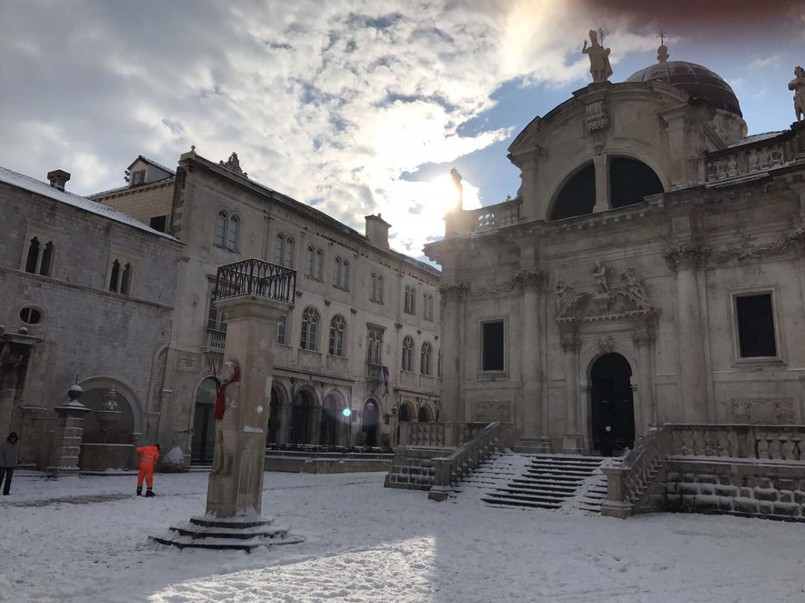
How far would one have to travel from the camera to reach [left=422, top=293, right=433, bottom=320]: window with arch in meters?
46.4

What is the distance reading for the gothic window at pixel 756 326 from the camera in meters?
18.9

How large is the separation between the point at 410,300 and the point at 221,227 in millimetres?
16767

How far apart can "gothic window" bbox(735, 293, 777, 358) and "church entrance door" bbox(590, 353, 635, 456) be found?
3.78 metres

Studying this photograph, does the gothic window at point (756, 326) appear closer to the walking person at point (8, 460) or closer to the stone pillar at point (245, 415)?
the stone pillar at point (245, 415)

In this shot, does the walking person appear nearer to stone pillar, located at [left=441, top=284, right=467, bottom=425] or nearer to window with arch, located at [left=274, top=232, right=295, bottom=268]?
stone pillar, located at [left=441, top=284, right=467, bottom=425]

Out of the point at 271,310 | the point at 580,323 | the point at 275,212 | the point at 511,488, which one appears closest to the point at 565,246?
the point at 580,323

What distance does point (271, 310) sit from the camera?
1134 centimetres

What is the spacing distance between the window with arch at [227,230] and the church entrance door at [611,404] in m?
18.9

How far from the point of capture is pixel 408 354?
1742 inches

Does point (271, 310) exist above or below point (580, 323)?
below

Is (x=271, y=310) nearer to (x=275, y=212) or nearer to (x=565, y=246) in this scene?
(x=565, y=246)

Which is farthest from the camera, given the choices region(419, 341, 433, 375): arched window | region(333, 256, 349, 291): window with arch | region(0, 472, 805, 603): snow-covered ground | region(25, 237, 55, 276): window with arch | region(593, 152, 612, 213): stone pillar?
region(419, 341, 433, 375): arched window

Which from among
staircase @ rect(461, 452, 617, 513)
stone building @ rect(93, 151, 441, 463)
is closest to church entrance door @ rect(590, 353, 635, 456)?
staircase @ rect(461, 452, 617, 513)

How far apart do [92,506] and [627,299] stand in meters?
17.0
